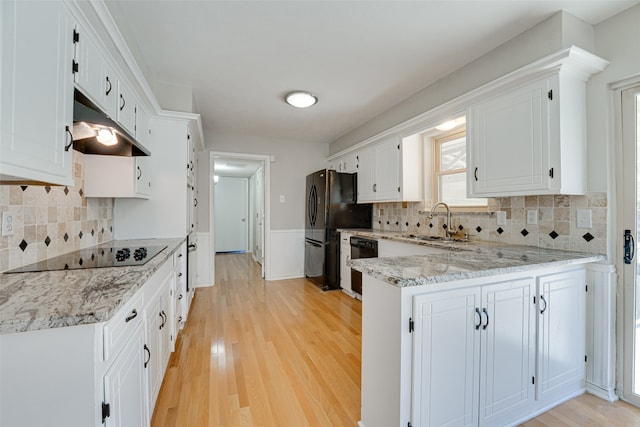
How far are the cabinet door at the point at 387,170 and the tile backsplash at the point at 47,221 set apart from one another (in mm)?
2896

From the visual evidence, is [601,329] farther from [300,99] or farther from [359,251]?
[300,99]

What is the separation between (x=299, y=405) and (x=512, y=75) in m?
2.56

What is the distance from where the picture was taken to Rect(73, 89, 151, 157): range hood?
129cm

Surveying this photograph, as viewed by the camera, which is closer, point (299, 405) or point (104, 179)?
point (299, 405)

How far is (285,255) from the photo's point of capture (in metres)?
4.60

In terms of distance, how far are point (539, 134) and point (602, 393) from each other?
1.69 meters

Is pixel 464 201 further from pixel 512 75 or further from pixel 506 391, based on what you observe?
pixel 506 391

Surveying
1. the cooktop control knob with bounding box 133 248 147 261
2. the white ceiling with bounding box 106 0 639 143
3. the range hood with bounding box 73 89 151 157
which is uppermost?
the white ceiling with bounding box 106 0 639 143

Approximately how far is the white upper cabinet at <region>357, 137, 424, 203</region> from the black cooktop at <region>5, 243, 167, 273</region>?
99.4 inches

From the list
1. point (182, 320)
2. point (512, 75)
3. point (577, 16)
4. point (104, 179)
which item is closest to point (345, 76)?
point (512, 75)

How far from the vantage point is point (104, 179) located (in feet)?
6.61

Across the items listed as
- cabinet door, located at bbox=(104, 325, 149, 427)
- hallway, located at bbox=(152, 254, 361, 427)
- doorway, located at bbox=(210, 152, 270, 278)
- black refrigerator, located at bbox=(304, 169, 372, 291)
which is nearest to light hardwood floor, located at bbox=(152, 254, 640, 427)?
hallway, located at bbox=(152, 254, 361, 427)

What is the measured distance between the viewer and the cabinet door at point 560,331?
59.3 inches

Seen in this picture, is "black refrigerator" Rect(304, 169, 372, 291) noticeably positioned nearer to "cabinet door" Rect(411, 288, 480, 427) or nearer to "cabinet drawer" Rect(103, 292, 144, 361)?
"cabinet door" Rect(411, 288, 480, 427)
